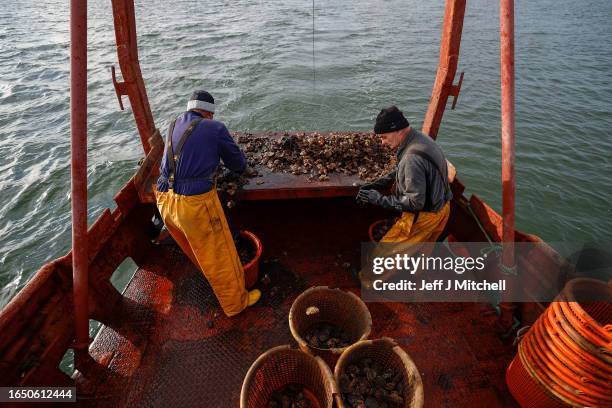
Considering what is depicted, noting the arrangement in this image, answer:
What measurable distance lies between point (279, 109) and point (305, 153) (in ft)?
28.6

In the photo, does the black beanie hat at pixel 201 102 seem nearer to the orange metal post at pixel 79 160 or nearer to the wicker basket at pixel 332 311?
the orange metal post at pixel 79 160

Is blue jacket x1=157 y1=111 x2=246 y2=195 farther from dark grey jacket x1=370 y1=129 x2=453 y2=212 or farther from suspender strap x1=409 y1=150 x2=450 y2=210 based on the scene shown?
suspender strap x1=409 y1=150 x2=450 y2=210

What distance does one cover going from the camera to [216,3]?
31.2 meters

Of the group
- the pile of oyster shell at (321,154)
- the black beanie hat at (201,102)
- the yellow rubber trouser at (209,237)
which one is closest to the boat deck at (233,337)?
the yellow rubber trouser at (209,237)

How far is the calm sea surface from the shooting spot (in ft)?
28.1

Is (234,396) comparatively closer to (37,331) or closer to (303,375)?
(303,375)

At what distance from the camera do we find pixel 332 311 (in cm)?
359

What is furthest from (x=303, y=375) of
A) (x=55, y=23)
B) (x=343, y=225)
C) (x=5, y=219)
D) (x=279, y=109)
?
(x=55, y=23)

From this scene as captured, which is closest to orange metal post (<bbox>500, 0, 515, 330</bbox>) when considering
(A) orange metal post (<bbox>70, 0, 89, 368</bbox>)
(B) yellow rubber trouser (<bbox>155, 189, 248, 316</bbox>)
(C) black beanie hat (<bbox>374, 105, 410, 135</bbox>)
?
(C) black beanie hat (<bbox>374, 105, 410, 135</bbox>)

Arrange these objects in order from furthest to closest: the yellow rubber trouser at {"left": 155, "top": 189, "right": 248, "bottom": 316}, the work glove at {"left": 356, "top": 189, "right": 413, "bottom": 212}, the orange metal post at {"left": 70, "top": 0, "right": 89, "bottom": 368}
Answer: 1. the work glove at {"left": 356, "top": 189, "right": 413, "bottom": 212}
2. the yellow rubber trouser at {"left": 155, "top": 189, "right": 248, "bottom": 316}
3. the orange metal post at {"left": 70, "top": 0, "right": 89, "bottom": 368}

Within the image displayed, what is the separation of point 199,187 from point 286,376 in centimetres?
195

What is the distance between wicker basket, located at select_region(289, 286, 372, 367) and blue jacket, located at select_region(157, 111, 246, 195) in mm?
1508

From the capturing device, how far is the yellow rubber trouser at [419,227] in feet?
12.3

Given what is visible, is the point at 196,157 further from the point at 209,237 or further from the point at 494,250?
the point at 494,250
